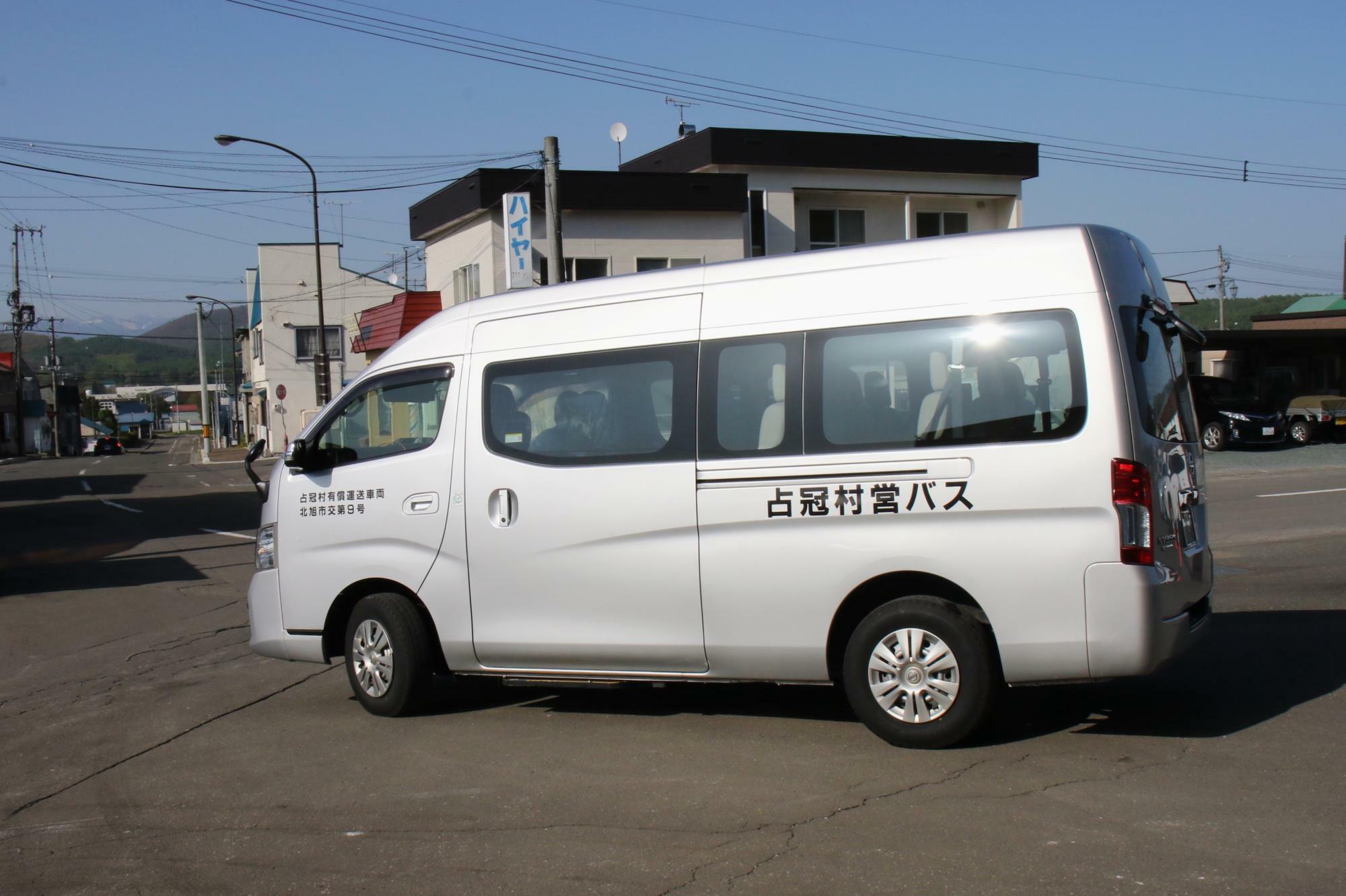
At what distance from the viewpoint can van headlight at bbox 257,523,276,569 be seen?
7723mm

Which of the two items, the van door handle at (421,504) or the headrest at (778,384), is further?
the van door handle at (421,504)

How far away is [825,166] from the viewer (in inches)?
1272

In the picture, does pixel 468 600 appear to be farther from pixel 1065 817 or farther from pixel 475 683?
pixel 1065 817

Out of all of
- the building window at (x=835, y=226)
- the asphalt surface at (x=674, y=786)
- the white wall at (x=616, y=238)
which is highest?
the building window at (x=835, y=226)

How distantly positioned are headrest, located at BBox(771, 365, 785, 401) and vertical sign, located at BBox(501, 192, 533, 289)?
19378 mm

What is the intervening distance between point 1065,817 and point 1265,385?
37.3m

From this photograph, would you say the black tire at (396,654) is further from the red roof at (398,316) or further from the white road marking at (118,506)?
the red roof at (398,316)

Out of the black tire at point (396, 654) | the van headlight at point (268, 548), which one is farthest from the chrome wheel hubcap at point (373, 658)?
the van headlight at point (268, 548)

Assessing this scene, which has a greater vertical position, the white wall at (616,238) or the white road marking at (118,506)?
the white wall at (616,238)

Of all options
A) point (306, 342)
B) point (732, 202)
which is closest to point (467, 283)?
point (732, 202)

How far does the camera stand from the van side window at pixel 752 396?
609 cm

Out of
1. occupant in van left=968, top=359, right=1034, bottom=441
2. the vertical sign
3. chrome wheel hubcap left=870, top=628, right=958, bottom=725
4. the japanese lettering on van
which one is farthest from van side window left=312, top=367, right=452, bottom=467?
the vertical sign

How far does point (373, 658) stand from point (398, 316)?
28.7 m

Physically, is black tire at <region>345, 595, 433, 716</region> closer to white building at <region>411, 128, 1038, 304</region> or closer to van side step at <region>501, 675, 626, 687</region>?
van side step at <region>501, 675, 626, 687</region>
